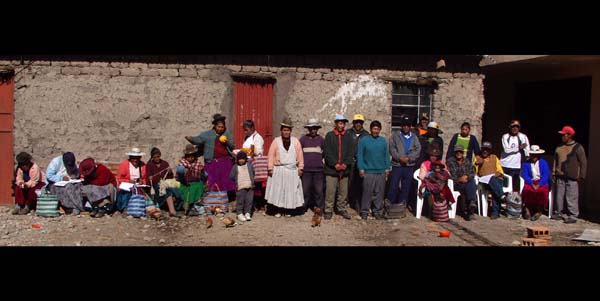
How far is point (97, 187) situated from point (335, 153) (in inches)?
156

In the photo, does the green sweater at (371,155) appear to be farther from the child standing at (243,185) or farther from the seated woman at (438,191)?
the child standing at (243,185)

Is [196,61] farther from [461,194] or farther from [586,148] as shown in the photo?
[586,148]

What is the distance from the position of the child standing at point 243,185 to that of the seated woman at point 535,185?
4.87 metres

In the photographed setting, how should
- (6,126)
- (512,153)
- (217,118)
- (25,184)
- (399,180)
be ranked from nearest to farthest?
(25,184), (217,118), (399,180), (6,126), (512,153)

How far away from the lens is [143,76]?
28.8 feet

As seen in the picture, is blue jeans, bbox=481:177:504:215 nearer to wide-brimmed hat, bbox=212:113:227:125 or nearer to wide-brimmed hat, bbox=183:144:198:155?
wide-brimmed hat, bbox=212:113:227:125

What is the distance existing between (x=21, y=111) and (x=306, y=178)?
17.1 ft

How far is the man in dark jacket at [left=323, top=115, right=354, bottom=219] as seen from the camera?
27.0 feet

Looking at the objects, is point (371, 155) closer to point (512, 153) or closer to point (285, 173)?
point (285, 173)

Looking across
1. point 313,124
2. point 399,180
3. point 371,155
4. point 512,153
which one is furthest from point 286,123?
point 512,153

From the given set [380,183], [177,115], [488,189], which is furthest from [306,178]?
[488,189]

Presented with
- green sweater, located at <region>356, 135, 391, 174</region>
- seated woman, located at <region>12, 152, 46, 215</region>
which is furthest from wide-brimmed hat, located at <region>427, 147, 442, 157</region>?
seated woman, located at <region>12, 152, 46, 215</region>

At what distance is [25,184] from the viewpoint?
809 cm

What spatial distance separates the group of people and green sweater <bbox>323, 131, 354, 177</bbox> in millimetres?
17
